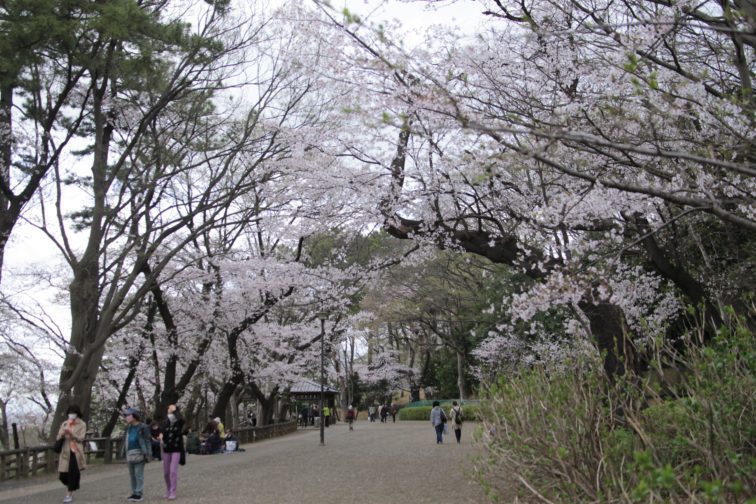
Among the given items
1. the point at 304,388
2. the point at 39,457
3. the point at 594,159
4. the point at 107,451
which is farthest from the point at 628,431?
the point at 304,388

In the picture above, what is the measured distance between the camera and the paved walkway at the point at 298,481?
884 centimetres

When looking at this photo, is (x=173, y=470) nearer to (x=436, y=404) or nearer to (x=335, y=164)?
(x=335, y=164)

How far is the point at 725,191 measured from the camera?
7.53m

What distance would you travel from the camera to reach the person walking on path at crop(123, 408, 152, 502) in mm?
8844

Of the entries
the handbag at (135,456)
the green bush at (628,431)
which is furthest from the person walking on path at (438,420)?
the green bush at (628,431)

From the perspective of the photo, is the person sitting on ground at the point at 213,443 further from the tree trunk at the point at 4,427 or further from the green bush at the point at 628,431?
the green bush at the point at 628,431

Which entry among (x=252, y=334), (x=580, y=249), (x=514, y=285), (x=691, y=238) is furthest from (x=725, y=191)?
(x=252, y=334)

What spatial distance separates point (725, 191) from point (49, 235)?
1233cm

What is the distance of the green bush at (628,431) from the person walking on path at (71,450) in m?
5.31

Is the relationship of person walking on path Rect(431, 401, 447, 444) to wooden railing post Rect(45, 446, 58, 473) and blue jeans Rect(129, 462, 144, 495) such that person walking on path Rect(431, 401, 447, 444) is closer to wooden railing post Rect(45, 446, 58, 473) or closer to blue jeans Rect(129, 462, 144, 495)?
wooden railing post Rect(45, 446, 58, 473)

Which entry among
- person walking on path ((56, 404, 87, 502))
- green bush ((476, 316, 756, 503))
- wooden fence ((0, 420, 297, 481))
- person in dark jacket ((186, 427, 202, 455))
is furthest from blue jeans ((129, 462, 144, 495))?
person in dark jacket ((186, 427, 202, 455))

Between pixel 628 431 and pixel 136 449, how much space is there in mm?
6213

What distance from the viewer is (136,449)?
8.84 meters

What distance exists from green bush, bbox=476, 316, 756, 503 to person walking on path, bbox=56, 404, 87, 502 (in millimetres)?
5314
